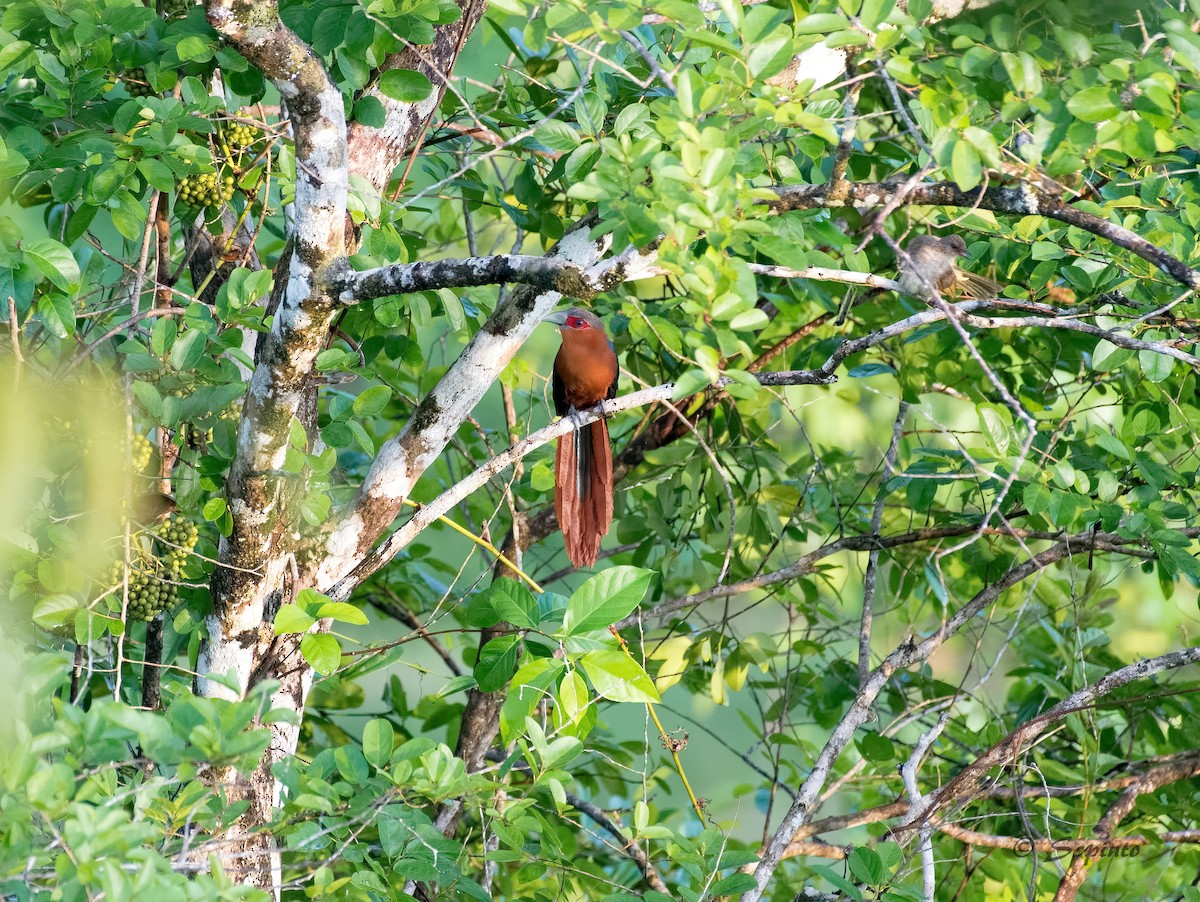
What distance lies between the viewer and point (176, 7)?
309 centimetres

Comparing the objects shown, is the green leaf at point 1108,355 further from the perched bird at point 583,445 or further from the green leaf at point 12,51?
the green leaf at point 12,51

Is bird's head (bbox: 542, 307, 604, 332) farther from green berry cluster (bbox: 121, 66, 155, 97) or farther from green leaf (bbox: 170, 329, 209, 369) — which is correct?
green leaf (bbox: 170, 329, 209, 369)

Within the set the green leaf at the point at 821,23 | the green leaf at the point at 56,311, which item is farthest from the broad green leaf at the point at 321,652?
the green leaf at the point at 821,23

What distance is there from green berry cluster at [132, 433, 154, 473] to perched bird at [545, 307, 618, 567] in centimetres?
139

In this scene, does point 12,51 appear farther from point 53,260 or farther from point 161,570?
point 161,570

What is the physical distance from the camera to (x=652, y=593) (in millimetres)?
4215

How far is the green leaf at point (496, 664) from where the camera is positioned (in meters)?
2.55

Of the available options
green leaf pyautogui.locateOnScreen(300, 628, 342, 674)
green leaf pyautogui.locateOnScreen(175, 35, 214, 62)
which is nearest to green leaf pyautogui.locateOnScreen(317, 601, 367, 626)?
green leaf pyautogui.locateOnScreen(300, 628, 342, 674)

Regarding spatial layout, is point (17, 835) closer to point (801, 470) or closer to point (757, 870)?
point (757, 870)

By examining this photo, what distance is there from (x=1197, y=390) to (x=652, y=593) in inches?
77.0

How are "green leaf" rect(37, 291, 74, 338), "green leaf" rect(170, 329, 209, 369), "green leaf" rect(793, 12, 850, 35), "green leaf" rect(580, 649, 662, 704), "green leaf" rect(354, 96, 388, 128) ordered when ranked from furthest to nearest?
"green leaf" rect(354, 96, 388, 128) → "green leaf" rect(170, 329, 209, 369) → "green leaf" rect(37, 291, 74, 338) → "green leaf" rect(580, 649, 662, 704) → "green leaf" rect(793, 12, 850, 35)

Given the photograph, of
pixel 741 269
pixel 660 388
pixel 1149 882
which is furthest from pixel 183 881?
pixel 1149 882

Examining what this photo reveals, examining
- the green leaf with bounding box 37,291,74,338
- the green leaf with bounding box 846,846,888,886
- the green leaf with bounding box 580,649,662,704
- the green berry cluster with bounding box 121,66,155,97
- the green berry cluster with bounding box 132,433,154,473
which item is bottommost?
the green leaf with bounding box 846,846,888,886

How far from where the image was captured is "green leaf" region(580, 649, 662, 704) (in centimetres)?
226
